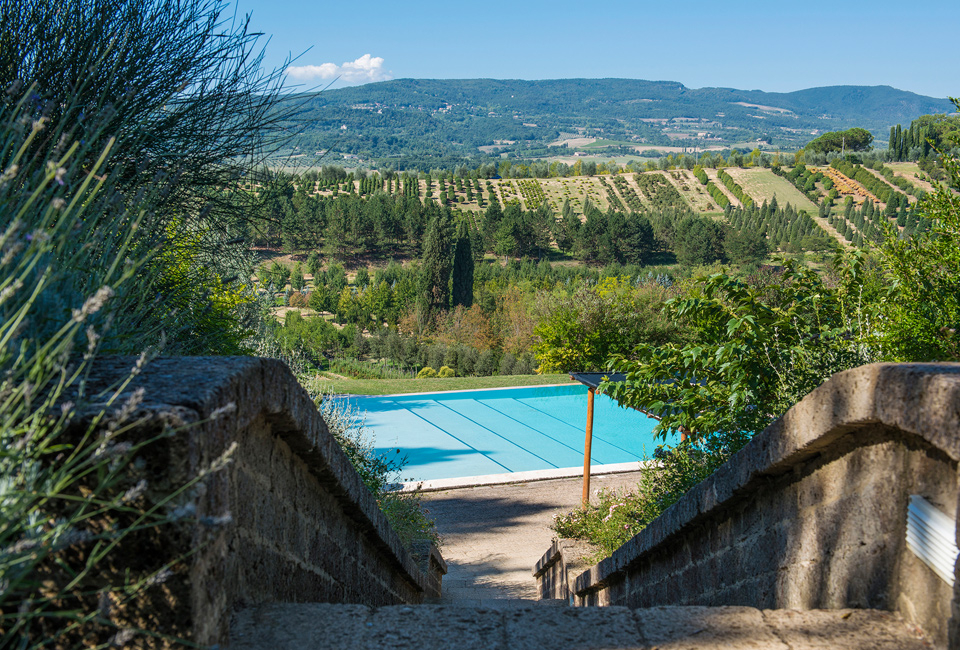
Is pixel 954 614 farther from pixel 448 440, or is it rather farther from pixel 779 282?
pixel 448 440

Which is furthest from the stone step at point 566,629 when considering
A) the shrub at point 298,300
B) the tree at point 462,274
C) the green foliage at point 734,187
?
the green foliage at point 734,187

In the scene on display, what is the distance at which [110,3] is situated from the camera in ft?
12.7

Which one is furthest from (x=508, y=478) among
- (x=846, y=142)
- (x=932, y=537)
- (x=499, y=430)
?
(x=846, y=142)

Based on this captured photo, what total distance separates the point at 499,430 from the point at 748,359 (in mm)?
9177

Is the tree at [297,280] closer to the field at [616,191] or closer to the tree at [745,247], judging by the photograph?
the field at [616,191]

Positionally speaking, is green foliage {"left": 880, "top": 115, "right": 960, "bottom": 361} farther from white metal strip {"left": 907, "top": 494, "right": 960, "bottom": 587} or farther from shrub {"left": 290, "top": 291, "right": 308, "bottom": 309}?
shrub {"left": 290, "top": 291, "right": 308, "bottom": 309}

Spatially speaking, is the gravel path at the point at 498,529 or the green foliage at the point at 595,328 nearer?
the gravel path at the point at 498,529

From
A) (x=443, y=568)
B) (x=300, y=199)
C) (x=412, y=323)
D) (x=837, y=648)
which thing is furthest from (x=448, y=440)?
(x=300, y=199)

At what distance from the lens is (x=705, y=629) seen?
148cm

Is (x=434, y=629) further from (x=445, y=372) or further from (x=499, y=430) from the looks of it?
(x=445, y=372)

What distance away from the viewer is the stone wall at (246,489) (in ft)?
3.46

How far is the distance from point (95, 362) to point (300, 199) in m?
47.2

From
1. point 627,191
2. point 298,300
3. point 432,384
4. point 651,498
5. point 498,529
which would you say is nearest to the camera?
point 651,498

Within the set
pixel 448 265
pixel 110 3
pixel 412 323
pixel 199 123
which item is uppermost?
pixel 110 3
